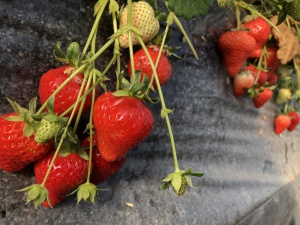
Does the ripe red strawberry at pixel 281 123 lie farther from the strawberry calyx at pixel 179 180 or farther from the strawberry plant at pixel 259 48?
the strawberry calyx at pixel 179 180

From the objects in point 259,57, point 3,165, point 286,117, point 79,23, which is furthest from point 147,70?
point 286,117

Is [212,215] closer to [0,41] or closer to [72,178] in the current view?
[72,178]

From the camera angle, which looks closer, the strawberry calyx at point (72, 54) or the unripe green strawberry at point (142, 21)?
the strawberry calyx at point (72, 54)

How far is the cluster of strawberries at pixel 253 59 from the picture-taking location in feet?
3.12

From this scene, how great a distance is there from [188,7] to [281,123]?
86 cm

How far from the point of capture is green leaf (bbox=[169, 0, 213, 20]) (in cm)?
60

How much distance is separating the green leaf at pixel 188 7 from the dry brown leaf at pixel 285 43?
49cm

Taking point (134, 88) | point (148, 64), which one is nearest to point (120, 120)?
point (134, 88)

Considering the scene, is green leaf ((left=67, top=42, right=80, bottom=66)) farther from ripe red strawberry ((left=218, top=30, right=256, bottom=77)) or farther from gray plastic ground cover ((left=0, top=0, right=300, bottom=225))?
ripe red strawberry ((left=218, top=30, right=256, bottom=77))

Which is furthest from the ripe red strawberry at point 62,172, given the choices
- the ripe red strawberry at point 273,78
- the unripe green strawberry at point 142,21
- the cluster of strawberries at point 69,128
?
the ripe red strawberry at point 273,78

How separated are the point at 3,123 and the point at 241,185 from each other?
2.50 ft

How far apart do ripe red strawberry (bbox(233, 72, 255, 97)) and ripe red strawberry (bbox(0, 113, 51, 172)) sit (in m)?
0.69

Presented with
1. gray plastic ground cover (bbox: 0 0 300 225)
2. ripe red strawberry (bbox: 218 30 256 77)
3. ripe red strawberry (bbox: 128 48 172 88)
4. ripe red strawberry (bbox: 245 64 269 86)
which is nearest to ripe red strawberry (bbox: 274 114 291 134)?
gray plastic ground cover (bbox: 0 0 300 225)

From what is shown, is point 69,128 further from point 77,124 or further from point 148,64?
point 148,64
